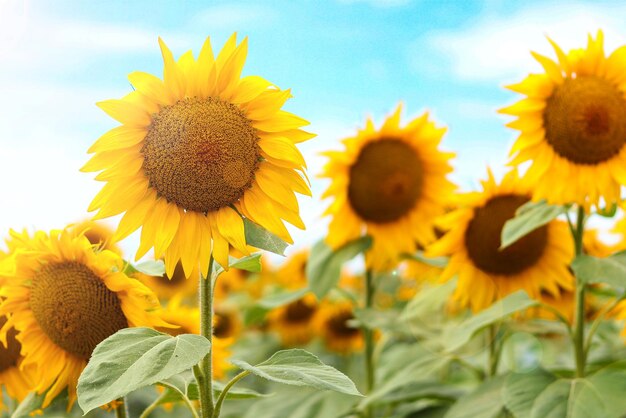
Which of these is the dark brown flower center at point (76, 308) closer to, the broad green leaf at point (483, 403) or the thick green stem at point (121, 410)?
the thick green stem at point (121, 410)

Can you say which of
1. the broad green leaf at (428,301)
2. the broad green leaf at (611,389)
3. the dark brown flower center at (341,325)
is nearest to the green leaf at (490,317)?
the broad green leaf at (611,389)

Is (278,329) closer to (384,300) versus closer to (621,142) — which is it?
(384,300)

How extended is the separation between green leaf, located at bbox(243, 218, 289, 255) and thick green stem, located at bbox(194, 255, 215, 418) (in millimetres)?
95

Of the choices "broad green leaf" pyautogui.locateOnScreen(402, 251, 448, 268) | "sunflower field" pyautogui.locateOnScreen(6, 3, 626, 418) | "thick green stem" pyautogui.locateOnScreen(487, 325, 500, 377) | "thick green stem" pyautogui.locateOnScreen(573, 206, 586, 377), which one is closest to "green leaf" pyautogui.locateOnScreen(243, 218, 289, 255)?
"sunflower field" pyautogui.locateOnScreen(6, 3, 626, 418)

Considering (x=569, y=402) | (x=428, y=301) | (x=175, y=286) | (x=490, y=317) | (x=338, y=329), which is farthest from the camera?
(x=175, y=286)

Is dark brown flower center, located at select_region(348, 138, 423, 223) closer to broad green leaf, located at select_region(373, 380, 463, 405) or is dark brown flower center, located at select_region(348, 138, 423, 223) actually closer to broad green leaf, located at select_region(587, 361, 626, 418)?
broad green leaf, located at select_region(373, 380, 463, 405)

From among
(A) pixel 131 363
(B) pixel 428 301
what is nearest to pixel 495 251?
(B) pixel 428 301

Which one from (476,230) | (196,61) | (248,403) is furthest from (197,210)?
(248,403)

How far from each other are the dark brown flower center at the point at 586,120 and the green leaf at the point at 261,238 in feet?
4.49

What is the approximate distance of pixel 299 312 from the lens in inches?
201

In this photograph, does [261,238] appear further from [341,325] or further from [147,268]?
[341,325]

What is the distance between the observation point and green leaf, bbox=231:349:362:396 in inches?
→ 57.3

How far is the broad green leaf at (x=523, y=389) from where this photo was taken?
2.41 metres

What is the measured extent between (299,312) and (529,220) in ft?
8.51
